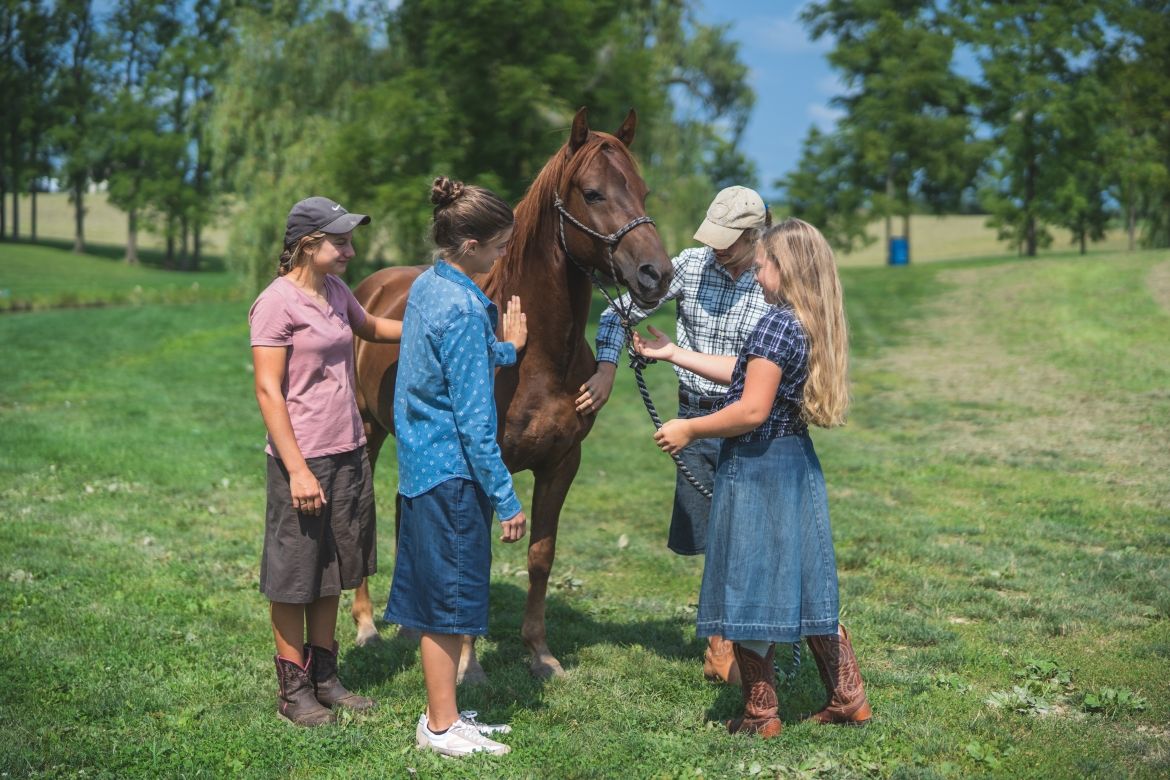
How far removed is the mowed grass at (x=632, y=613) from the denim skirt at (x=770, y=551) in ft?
1.81

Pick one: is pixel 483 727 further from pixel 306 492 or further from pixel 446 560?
pixel 306 492

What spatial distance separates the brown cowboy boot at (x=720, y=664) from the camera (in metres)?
5.05

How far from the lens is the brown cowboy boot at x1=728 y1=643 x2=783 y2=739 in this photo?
13.9 ft

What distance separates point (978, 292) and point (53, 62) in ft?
204

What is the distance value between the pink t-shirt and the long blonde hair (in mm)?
1962

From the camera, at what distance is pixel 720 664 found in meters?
5.07

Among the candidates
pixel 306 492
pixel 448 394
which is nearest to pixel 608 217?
pixel 448 394

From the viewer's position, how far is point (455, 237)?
4.01 metres

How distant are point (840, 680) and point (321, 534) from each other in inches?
94.1

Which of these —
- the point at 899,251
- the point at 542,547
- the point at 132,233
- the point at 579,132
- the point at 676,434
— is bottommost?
the point at 542,547

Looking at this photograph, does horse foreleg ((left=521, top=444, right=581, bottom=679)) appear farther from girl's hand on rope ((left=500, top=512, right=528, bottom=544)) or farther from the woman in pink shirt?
girl's hand on rope ((left=500, top=512, right=528, bottom=544))

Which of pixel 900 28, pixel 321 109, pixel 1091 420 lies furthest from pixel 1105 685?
pixel 900 28

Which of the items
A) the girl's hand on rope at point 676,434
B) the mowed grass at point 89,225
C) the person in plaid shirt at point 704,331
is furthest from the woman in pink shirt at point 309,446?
the mowed grass at point 89,225

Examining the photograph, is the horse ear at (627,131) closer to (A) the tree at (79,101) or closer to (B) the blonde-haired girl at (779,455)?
(B) the blonde-haired girl at (779,455)
